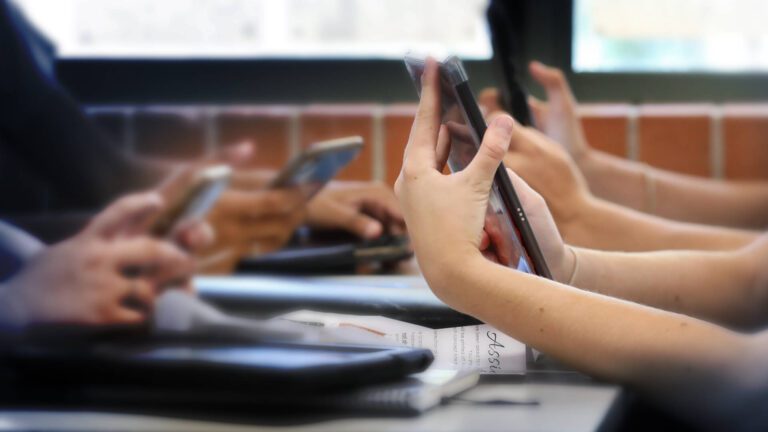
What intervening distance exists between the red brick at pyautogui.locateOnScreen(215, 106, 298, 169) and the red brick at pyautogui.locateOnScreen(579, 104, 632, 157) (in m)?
0.53

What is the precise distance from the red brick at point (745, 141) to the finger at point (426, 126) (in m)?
1.13

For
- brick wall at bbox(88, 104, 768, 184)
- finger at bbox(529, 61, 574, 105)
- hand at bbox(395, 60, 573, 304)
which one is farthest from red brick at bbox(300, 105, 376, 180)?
hand at bbox(395, 60, 573, 304)

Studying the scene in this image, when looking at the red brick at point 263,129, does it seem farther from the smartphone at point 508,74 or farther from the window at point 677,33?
the window at point 677,33

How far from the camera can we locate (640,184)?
1.48 metres

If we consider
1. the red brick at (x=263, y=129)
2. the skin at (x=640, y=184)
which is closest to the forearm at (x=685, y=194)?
the skin at (x=640, y=184)

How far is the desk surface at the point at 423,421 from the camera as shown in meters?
0.45

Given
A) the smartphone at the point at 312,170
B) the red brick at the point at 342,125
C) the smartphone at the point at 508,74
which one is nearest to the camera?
the smartphone at the point at 508,74

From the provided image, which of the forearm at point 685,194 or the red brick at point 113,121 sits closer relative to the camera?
the red brick at point 113,121

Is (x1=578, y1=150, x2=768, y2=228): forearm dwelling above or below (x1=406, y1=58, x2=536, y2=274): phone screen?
below

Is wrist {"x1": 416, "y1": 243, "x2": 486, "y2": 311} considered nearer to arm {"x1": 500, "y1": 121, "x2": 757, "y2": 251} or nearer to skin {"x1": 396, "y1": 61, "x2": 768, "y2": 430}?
→ skin {"x1": 396, "y1": 61, "x2": 768, "y2": 430}

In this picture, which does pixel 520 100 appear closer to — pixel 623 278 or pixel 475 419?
pixel 623 278

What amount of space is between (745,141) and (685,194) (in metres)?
0.16

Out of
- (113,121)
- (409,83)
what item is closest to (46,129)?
(113,121)

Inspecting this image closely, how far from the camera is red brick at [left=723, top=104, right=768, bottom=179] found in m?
1.55
